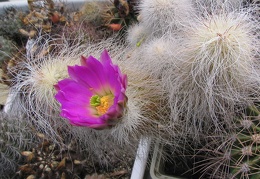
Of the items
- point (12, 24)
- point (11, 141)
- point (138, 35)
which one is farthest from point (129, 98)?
point (12, 24)

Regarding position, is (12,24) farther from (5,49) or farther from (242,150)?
(242,150)

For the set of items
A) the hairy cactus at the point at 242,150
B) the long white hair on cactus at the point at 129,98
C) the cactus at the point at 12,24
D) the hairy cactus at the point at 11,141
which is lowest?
the hairy cactus at the point at 242,150

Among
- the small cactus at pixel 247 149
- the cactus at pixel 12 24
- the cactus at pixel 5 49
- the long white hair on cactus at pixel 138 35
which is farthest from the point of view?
the cactus at pixel 12 24

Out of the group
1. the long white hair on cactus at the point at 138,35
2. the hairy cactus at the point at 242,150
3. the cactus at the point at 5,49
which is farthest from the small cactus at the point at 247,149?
the cactus at the point at 5,49

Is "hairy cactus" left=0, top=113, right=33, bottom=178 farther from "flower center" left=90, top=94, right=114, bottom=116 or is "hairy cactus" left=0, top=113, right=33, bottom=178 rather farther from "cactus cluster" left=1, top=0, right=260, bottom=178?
"flower center" left=90, top=94, right=114, bottom=116

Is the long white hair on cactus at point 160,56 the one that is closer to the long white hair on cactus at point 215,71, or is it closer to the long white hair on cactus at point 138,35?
the long white hair on cactus at point 215,71

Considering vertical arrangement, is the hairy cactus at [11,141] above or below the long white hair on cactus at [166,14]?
below

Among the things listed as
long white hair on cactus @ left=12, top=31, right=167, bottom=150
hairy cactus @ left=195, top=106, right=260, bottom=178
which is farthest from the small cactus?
long white hair on cactus @ left=12, top=31, right=167, bottom=150
